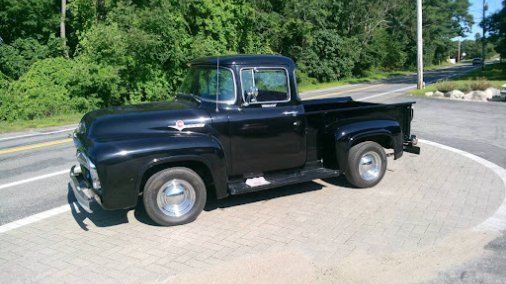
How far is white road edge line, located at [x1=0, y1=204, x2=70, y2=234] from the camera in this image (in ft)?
18.9

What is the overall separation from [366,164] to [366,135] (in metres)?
0.54

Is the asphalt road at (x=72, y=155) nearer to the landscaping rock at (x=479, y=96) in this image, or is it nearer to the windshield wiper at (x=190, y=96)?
the landscaping rock at (x=479, y=96)

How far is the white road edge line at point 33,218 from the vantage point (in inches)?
227

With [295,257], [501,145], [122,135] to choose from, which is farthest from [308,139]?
[501,145]

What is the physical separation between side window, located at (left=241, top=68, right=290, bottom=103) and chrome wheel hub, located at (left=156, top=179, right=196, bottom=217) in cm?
149

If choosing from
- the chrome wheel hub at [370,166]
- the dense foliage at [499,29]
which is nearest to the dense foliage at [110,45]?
the chrome wheel hub at [370,166]

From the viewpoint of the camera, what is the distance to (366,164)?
23.2ft

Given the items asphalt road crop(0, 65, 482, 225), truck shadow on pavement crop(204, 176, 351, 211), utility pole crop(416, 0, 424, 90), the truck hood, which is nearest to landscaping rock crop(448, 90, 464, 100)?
utility pole crop(416, 0, 424, 90)

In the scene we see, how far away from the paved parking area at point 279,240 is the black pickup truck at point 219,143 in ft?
1.32

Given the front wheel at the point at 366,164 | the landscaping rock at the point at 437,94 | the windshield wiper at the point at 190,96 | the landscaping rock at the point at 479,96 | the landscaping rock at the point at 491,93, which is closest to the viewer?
the windshield wiper at the point at 190,96

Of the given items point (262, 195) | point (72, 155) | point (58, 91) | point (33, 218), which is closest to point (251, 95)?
point (262, 195)

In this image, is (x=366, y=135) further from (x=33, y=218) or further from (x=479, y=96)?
(x=479, y=96)

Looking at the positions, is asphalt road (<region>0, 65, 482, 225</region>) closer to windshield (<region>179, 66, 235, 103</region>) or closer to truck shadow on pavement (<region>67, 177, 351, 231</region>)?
truck shadow on pavement (<region>67, 177, 351, 231</region>)

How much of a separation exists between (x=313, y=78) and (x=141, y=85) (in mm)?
22980
